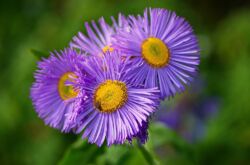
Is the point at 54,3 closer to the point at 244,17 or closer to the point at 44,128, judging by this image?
the point at 44,128

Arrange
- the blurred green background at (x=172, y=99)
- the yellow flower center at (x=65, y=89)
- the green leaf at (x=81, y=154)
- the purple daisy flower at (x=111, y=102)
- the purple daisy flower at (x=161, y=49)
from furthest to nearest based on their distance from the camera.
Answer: the blurred green background at (x=172, y=99) < the green leaf at (x=81, y=154) < the yellow flower center at (x=65, y=89) < the purple daisy flower at (x=161, y=49) < the purple daisy flower at (x=111, y=102)

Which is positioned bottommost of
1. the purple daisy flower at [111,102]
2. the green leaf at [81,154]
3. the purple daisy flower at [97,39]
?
the green leaf at [81,154]

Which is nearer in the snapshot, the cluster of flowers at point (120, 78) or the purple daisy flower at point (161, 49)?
the cluster of flowers at point (120, 78)

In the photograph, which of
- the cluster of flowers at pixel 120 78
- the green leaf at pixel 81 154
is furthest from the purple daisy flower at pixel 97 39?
the green leaf at pixel 81 154

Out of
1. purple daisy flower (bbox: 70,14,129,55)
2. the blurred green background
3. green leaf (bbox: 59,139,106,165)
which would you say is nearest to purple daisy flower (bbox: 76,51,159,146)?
purple daisy flower (bbox: 70,14,129,55)

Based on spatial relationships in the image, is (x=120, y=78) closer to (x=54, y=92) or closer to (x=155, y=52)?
(x=155, y=52)

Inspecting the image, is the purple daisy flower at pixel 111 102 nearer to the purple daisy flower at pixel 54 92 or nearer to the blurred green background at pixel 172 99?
the purple daisy flower at pixel 54 92

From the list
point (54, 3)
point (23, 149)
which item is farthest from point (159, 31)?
point (54, 3)
